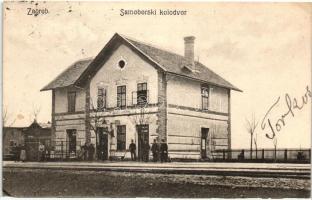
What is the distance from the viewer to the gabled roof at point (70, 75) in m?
10.5

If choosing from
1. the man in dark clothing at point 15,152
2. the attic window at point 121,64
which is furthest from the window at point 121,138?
the man in dark clothing at point 15,152

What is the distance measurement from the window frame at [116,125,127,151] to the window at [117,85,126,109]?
A: 371 millimetres

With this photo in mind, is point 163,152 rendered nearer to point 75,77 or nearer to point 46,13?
point 75,77

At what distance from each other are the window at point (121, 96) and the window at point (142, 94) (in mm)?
293

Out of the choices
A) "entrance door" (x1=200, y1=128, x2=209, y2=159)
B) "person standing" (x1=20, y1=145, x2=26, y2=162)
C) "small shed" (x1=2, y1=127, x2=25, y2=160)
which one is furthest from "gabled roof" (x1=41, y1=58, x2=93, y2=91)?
"entrance door" (x1=200, y1=128, x2=209, y2=159)

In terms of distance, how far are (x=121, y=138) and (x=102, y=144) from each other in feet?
1.15

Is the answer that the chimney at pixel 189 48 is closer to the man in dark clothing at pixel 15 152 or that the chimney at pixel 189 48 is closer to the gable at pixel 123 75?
the gable at pixel 123 75

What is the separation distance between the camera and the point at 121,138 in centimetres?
1105

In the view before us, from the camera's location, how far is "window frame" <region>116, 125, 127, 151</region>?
11.0 metres

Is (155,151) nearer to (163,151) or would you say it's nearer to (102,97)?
(163,151)

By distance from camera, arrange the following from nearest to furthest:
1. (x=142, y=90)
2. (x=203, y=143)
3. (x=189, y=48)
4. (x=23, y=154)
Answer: (x=189, y=48) → (x=23, y=154) → (x=203, y=143) → (x=142, y=90)

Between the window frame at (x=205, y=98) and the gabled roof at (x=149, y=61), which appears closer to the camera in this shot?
the gabled roof at (x=149, y=61)
